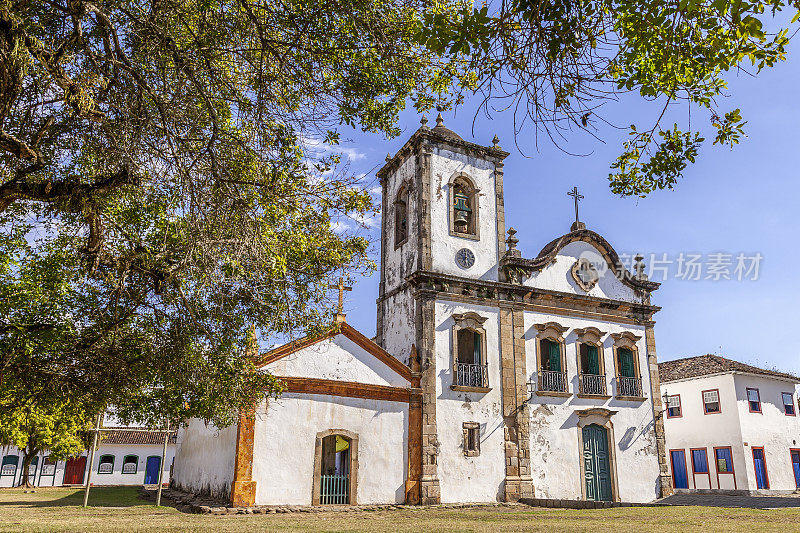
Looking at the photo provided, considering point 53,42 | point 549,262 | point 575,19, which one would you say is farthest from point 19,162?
point 549,262

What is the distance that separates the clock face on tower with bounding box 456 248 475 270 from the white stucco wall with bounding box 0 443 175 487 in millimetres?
22079

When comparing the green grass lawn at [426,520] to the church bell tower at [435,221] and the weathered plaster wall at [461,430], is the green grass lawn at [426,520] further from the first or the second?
the church bell tower at [435,221]

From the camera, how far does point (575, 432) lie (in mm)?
18266

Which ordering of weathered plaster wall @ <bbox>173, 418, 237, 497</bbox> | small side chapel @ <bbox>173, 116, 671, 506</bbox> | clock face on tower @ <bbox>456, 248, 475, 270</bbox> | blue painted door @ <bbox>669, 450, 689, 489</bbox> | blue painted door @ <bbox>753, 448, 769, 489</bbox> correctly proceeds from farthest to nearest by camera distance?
1. blue painted door @ <bbox>669, 450, 689, 489</bbox>
2. blue painted door @ <bbox>753, 448, 769, 489</bbox>
3. clock face on tower @ <bbox>456, 248, 475, 270</bbox>
4. small side chapel @ <bbox>173, 116, 671, 506</bbox>
5. weathered plaster wall @ <bbox>173, 418, 237, 497</bbox>

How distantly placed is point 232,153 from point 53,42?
197 cm

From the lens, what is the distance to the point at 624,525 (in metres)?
10.6

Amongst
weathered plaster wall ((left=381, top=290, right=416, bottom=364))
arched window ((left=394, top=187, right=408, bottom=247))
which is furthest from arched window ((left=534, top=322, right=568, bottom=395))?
arched window ((left=394, top=187, right=408, bottom=247))

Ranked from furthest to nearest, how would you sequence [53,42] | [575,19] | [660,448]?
1. [660,448]
2. [53,42]
3. [575,19]

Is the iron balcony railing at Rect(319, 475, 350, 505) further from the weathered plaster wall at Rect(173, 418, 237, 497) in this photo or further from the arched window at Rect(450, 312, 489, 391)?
the arched window at Rect(450, 312, 489, 391)

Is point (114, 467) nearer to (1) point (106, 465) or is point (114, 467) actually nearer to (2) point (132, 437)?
(1) point (106, 465)

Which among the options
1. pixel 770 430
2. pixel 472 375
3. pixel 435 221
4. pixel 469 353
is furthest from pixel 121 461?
pixel 770 430

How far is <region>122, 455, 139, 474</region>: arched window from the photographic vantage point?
34.6 m

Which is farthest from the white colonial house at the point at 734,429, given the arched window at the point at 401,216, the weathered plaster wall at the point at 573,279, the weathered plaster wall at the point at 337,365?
the weathered plaster wall at the point at 337,365

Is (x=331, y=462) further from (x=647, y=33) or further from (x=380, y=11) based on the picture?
(x=647, y=33)
